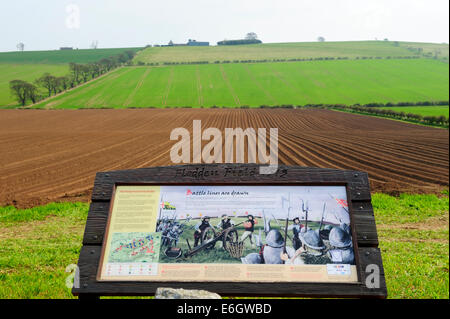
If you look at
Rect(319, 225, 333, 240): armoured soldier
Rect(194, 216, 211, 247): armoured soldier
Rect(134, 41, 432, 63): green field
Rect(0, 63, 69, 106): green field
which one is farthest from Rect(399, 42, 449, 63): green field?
Rect(194, 216, 211, 247): armoured soldier

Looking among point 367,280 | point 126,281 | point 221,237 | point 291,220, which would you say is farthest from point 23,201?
point 367,280

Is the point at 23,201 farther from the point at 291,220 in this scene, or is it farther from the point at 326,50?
the point at 326,50

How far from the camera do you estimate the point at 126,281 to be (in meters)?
3.67

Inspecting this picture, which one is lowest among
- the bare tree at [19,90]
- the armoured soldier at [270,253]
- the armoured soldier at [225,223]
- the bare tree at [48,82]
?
the armoured soldier at [270,253]

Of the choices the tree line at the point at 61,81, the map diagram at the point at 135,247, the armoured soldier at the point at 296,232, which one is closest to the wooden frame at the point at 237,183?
the map diagram at the point at 135,247

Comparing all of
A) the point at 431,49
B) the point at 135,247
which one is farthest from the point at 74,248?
the point at 431,49

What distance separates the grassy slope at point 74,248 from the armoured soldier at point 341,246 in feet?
5.95

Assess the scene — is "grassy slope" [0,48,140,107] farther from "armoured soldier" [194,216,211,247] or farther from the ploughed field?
"armoured soldier" [194,216,211,247]

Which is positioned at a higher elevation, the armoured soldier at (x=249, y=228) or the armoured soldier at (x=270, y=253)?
the armoured soldier at (x=249, y=228)

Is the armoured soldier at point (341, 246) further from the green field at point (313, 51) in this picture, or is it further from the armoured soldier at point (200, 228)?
the green field at point (313, 51)

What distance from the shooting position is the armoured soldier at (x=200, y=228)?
12.6 ft

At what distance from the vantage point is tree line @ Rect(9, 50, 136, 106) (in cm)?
725

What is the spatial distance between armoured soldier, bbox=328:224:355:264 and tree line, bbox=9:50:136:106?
7.10 meters
